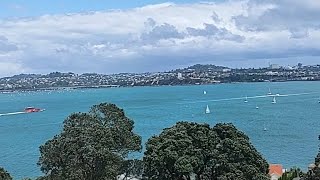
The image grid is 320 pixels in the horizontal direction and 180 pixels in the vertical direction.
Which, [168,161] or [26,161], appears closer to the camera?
[168,161]

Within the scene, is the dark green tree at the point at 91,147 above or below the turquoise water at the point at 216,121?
above

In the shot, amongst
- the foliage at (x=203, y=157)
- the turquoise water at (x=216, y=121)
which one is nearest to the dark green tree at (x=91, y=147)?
the foliage at (x=203, y=157)

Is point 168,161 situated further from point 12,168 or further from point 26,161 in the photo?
point 26,161

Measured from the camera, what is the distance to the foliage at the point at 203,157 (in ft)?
54.3

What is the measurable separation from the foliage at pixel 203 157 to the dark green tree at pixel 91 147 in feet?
3.22

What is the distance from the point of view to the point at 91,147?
48.6ft

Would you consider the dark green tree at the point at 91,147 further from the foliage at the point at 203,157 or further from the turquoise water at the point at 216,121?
the turquoise water at the point at 216,121

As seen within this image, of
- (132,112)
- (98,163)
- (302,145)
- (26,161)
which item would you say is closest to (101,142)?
(98,163)

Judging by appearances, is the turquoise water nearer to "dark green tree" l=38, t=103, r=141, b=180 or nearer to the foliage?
"dark green tree" l=38, t=103, r=141, b=180

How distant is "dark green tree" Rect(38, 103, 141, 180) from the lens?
48.9 ft

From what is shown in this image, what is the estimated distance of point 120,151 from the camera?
674 inches

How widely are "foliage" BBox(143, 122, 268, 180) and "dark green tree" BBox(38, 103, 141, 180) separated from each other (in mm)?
981

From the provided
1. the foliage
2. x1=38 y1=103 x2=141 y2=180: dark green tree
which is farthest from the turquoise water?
the foliage

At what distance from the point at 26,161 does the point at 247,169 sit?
28961mm
